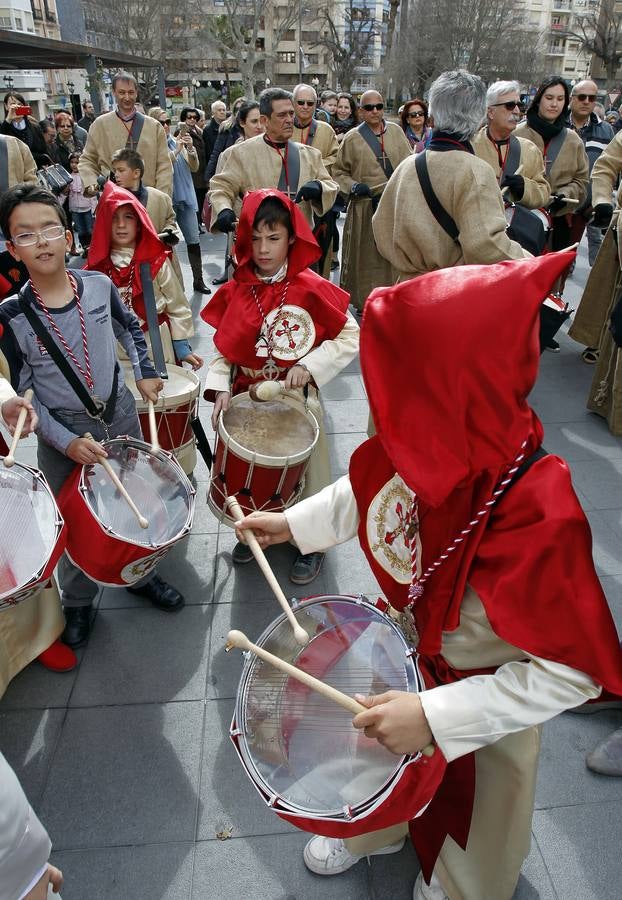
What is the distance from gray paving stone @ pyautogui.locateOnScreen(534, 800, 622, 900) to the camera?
6.54 feet

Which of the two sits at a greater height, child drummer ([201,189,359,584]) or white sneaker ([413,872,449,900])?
child drummer ([201,189,359,584])

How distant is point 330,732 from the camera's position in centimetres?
167

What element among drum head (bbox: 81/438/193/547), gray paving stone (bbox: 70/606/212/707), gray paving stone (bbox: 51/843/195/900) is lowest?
gray paving stone (bbox: 70/606/212/707)

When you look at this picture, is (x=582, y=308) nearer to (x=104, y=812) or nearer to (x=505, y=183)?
(x=505, y=183)

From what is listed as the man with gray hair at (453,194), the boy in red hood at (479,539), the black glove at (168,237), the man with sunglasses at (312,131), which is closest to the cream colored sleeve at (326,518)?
the boy in red hood at (479,539)

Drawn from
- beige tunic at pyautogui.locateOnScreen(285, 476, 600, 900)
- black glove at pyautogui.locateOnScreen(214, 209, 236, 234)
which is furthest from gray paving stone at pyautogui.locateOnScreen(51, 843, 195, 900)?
black glove at pyautogui.locateOnScreen(214, 209, 236, 234)

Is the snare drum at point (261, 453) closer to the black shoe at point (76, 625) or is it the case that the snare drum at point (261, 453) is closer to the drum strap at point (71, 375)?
the drum strap at point (71, 375)

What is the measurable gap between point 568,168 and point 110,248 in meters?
4.05

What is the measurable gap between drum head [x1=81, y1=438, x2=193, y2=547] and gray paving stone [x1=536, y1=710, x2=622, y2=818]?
1.55 m

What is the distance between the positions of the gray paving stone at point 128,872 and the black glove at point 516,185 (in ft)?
14.9

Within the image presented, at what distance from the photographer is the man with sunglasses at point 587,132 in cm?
621

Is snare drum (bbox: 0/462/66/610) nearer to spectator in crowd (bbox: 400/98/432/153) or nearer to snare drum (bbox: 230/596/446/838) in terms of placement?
snare drum (bbox: 230/596/446/838)

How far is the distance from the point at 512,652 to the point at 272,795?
64cm

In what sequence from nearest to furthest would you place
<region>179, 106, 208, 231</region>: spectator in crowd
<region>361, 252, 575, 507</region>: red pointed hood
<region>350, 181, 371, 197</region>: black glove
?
<region>361, 252, 575, 507</region>: red pointed hood
<region>350, 181, 371, 197</region>: black glove
<region>179, 106, 208, 231</region>: spectator in crowd
